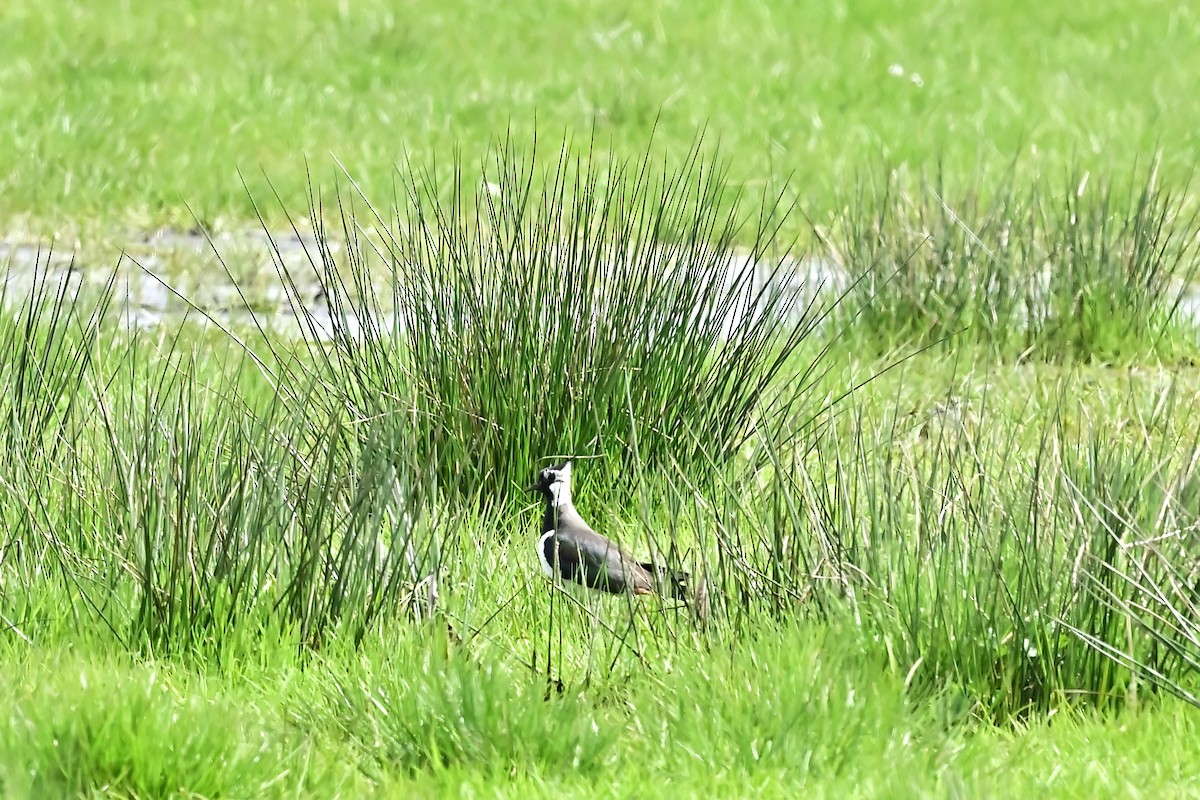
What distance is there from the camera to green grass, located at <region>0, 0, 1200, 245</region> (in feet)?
23.5

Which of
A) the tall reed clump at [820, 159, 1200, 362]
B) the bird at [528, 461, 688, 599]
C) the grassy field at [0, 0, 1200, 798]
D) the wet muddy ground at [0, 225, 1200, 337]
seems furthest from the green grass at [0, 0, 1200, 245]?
the bird at [528, 461, 688, 599]

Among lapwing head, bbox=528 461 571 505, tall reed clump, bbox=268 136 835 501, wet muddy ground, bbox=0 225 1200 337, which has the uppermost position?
tall reed clump, bbox=268 136 835 501

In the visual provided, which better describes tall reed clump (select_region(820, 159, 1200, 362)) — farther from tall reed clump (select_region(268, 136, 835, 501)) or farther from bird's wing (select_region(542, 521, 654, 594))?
bird's wing (select_region(542, 521, 654, 594))

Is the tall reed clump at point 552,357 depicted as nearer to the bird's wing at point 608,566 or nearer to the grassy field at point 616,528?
the grassy field at point 616,528

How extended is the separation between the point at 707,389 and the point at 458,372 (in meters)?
0.55

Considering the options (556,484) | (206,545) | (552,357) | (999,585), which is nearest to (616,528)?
(556,484)

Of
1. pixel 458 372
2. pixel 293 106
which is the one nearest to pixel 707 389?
pixel 458 372

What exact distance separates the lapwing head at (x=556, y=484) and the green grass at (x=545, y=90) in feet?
9.70

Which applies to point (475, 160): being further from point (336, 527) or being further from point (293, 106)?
point (336, 527)

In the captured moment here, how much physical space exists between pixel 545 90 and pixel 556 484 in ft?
18.1

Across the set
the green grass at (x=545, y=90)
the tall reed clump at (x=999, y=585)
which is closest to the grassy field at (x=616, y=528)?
the tall reed clump at (x=999, y=585)

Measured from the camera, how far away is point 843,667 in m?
2.64

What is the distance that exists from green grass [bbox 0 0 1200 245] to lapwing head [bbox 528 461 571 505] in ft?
9.70

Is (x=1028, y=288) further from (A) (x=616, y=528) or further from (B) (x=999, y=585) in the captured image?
(B) (x=999, y=585)
